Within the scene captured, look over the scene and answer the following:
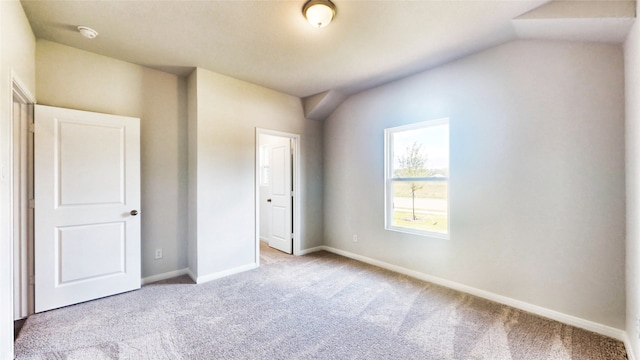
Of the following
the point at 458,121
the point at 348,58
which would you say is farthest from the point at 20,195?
the point at 458,121

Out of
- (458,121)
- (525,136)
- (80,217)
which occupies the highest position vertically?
(458,121)

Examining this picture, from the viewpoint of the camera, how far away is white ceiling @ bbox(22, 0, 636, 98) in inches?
84.8

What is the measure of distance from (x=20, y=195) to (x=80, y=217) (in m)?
0.48

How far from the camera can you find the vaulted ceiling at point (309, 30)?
2113mm

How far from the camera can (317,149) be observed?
15.5ft

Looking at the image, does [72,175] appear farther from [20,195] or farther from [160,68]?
[160,68]

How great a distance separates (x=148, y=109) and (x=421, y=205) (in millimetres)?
3667

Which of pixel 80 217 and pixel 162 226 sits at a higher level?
pixel 80 217

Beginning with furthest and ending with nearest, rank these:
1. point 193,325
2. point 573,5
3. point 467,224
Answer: point 467,224 < point 193,325 < point 573,5

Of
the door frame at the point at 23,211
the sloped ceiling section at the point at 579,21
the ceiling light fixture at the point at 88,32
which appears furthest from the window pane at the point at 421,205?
the door frame at the point at 23,211

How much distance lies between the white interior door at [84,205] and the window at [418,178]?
3.22 m

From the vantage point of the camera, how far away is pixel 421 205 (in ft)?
11.5

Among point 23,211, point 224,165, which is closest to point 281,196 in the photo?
point 224,165

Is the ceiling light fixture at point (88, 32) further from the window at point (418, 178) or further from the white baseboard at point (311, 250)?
the white baseboard at point (311, 250)
